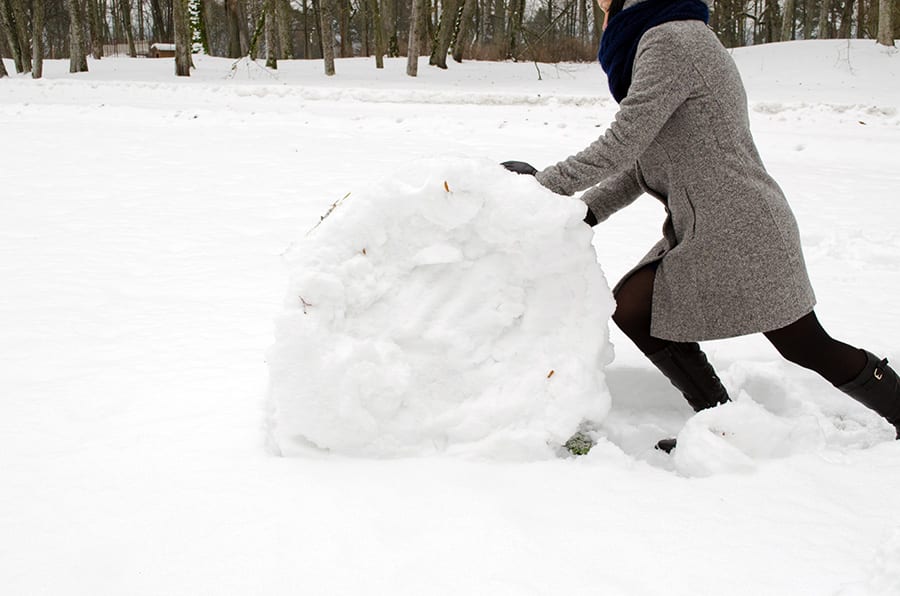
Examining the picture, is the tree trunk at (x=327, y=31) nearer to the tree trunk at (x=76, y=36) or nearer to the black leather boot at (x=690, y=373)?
the tree trunk at (x=76, y=36)

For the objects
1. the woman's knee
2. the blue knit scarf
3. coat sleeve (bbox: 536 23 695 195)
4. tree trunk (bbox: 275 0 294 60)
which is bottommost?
the woman's knee

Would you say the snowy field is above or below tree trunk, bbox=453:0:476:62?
below

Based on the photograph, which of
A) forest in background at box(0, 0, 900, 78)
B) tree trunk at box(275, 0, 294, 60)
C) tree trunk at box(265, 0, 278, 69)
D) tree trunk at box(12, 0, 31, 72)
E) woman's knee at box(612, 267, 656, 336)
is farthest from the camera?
tree trunk at box(275, 0, 294, 60)

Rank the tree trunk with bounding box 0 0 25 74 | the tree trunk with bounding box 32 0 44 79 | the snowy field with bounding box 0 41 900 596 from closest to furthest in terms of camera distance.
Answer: the snowy field with bounding box 0 41 900 596, the tree trunk with bounding box 32 0 44 79, the tree trunk with bounding box 0 0 25 74

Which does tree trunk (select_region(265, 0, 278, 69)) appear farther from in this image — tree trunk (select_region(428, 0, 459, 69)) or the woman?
the woman

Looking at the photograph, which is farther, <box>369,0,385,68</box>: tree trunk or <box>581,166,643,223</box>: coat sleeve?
<box>369,0,385,68</box>: tree trunk

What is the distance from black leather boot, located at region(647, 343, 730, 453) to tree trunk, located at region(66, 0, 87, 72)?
19.9 meters

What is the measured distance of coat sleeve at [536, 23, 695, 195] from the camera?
1.90 metres

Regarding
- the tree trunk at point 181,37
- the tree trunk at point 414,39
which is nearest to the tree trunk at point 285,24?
the tree trunk at point 181,37

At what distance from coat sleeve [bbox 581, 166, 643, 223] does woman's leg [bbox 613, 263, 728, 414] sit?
27 centimetres

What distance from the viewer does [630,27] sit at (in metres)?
1.99

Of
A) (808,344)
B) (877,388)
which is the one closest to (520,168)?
(808,344)

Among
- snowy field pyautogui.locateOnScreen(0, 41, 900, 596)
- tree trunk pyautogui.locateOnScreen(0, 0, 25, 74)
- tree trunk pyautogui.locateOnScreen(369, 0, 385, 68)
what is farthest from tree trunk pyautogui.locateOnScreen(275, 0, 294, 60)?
snowy field pyautogui.locateOnScreen(0, 41, 900, 596)

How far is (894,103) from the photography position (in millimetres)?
12133
